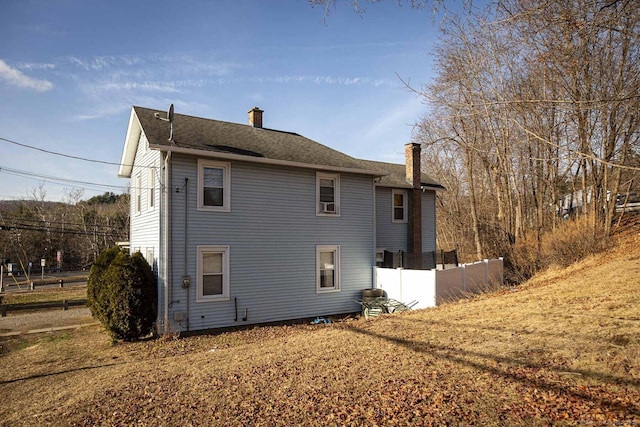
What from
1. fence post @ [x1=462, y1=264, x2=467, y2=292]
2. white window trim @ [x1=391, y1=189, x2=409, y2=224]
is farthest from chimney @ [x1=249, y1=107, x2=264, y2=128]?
fence post @ [x1=462, y1=264, x2=467, y2=292]

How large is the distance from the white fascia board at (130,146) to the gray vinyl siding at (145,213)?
310 mm

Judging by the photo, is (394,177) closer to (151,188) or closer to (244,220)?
(244,220)

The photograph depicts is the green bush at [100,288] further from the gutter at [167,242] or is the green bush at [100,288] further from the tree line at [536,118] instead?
the tree line at [536,118]

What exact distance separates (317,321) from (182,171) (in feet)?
20.6

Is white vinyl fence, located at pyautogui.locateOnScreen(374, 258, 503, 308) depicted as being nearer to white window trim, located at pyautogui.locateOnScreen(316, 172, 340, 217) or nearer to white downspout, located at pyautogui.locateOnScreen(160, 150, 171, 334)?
white window trim, located at pyautogui.locateOnScreen(316, 172, 340, 217)

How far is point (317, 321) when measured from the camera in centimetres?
1277

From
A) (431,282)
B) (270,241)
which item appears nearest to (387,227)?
(431,282)

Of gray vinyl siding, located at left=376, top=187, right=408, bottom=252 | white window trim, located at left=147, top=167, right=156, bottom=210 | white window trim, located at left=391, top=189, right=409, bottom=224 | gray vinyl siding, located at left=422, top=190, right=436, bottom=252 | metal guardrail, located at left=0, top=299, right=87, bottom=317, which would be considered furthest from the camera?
gray vinyl siding, located at left=422, top=190, right=436, bottom=252

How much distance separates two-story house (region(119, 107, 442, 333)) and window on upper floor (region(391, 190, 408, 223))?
6.75 feet

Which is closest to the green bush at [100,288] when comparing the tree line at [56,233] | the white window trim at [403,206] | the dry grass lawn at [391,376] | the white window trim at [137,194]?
the dry grass lawn at [391,376]

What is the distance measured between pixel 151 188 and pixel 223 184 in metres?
2.58

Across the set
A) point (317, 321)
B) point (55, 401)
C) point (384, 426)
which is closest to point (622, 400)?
point (384, 426)

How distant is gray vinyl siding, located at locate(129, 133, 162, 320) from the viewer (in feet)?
38.4

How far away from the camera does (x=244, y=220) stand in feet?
40.3
